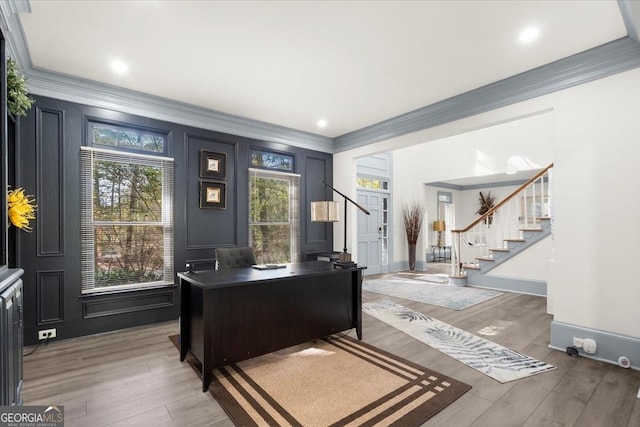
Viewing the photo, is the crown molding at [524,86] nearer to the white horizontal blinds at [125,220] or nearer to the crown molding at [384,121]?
the crown molding at [384,121]

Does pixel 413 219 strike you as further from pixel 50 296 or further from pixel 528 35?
pixel 50 296

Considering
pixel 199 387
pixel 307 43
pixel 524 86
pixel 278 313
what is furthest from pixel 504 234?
pixel 199 387

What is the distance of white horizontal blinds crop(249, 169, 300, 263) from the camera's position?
480cm

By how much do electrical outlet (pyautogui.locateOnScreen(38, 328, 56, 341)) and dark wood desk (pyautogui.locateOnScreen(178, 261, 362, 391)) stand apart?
5.33 feet

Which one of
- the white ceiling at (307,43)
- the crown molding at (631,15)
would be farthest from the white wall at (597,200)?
the white ceiling at (307,43)

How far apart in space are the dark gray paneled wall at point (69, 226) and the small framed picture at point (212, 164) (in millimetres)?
79

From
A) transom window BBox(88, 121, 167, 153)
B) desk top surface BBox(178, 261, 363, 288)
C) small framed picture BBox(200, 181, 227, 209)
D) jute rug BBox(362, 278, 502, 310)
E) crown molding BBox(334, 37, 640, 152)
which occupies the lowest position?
jute rug BBox(362, 278, 502, 310)

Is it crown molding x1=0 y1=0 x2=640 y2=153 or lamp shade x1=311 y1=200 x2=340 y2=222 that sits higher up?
crown molding x1=0 y1=0 x2=640 y2=153

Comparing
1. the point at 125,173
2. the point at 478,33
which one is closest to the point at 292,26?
the point at 478,33

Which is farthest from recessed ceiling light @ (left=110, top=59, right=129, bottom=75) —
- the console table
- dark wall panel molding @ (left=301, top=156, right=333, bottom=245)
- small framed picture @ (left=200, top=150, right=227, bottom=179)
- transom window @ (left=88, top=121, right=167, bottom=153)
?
the console table

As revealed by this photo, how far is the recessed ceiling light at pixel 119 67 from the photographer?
118 inches

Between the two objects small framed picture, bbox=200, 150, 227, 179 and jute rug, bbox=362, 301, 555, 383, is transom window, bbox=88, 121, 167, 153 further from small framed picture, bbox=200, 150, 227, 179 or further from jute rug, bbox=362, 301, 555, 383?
jute rug, bbox=362, 301, 555, 383

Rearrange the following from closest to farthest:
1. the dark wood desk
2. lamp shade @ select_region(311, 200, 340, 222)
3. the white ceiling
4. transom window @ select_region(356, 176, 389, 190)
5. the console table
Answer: the white ceiling
the dark wood desk
lamp shade @ select_region(311, 200, 340, 222)
transom window @ select_region(356, 176, 389, 190)
the console table

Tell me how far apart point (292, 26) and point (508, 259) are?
17.7 ft
